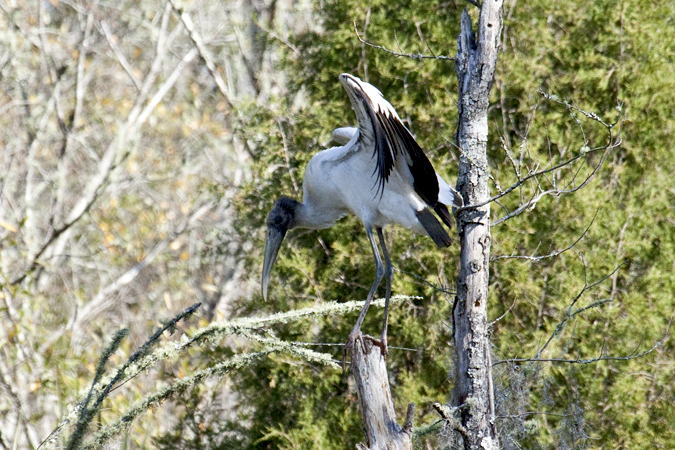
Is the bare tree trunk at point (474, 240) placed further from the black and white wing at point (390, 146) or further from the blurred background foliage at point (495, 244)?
the blurred background foliage at point (495, 244)

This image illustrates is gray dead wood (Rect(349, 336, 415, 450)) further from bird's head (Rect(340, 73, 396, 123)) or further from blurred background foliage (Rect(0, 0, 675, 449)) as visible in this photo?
blurred background foliage (Rect(0, 0, 675, 449))

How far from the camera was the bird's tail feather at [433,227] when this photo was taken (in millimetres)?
3756

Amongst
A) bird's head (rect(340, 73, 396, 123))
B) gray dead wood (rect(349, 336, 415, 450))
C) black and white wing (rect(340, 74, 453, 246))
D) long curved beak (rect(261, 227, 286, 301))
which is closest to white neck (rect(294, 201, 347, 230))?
long curved beak (rect(261, 227, 286, 301))

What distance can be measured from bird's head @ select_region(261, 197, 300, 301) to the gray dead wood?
1.41 meters

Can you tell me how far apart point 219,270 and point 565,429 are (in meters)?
7.79

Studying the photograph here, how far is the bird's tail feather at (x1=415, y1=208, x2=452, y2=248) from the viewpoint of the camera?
376cm

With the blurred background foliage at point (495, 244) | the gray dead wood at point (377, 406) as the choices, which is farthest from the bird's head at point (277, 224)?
the gray dead wood at point (377, 406)

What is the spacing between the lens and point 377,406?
3102mm

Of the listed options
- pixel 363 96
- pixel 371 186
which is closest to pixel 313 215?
pixel 371 186

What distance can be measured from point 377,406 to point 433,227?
108 centimetres

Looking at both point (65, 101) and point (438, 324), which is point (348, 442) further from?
point (65, 101)

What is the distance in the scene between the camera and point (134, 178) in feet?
27.6

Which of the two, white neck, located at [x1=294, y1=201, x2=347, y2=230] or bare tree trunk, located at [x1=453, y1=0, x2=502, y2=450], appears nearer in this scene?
bare tree trunk, located at [x1=453, y1=0, x2=502, y2=450]

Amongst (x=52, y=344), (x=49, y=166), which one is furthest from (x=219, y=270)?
(x=52, y=344)
